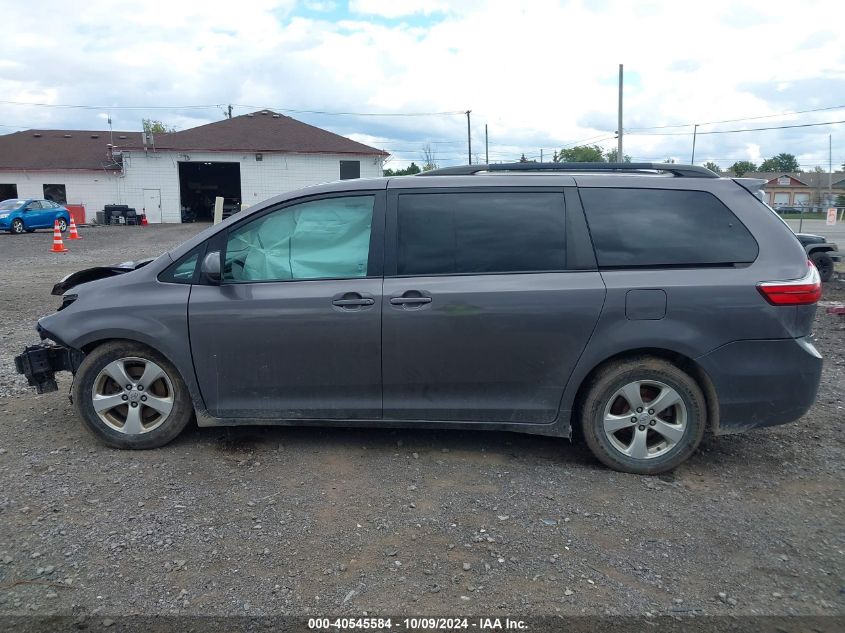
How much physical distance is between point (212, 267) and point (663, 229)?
2.83m

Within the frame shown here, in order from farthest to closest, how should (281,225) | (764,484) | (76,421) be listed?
1. (76,421)
2. (281,225)
3. (764,484)

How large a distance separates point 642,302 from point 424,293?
51.6 inches

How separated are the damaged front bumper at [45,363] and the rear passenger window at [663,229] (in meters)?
3.58

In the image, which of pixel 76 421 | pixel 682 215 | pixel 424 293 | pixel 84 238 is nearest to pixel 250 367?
pixel 424 293

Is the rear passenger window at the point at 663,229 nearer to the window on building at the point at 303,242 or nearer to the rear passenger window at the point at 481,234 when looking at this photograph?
the rear passenger window at the point at 481,234

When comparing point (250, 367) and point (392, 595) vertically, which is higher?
point (250, 367)

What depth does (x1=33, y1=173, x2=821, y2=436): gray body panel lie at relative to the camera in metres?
4.03

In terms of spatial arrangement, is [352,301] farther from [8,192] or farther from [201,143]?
Result: [8,192]

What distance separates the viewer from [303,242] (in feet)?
14.4

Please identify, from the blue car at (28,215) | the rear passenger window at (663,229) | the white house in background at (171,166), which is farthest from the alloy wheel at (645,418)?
the white house in background at (171,166)

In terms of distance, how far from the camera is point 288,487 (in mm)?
3990

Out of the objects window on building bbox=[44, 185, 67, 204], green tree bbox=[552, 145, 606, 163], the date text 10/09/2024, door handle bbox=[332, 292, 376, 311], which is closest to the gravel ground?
the date text 10/09/2024

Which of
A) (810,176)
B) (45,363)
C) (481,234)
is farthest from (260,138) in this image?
(810,176)

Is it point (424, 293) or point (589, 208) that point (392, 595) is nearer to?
point (424, 293)
